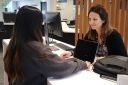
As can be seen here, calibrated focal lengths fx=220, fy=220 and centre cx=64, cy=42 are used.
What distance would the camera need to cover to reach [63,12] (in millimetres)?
7230

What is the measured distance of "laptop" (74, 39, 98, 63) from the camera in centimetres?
214

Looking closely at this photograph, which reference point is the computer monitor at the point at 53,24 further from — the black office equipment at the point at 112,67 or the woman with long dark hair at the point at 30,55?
the woman with long dark hair at the point at 30,55

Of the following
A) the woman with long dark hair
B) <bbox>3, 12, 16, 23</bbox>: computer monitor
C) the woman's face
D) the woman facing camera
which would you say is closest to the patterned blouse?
the woman facing camera

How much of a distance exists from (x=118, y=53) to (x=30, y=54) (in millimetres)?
1206

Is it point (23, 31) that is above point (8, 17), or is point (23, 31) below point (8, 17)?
below

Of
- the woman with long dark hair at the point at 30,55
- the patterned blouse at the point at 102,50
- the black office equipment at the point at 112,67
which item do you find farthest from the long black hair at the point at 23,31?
the patterned blouse at the point at 102,50

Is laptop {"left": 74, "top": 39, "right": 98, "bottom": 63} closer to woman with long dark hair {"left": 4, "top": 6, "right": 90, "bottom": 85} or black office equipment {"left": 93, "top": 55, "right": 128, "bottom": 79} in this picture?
black office equipment {"left": 93, "top": 55, "right": 128, "bottom": 79}

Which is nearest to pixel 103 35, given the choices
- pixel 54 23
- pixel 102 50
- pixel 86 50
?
pixel 102 50

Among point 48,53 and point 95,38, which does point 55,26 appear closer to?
point 95,38

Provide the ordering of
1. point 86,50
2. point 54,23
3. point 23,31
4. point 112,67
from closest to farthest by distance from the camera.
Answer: point 23,31 → point 112,67 → point 86,50 → point 54,23

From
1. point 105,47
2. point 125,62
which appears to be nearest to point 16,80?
point 125,62

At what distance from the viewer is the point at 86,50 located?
2.21 meters

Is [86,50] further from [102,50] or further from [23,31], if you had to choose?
[23,31]

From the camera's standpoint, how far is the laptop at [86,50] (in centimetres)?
214
